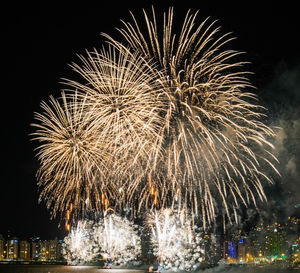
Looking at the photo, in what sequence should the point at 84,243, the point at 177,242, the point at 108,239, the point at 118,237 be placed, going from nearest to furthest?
1. the point at 177,242
2. the point at 118,237
3. the point at 108,239
4. the point at 84,243

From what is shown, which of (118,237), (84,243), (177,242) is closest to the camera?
(177,242)

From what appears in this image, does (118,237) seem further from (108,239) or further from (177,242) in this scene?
(177,242)

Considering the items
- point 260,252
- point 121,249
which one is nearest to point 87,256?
point 121,249

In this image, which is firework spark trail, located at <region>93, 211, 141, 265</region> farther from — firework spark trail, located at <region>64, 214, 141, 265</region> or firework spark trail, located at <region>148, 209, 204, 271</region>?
firework spark trail, located at <region>148, 209, 204, 271</region>

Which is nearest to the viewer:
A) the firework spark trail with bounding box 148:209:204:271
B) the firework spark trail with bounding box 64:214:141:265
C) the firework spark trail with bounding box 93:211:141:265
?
the firework spark trail with bounding box 148:209:204:271

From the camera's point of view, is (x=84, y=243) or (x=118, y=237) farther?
(x=84, y=243)

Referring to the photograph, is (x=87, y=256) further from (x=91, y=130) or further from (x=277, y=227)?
(x=277, y=227)

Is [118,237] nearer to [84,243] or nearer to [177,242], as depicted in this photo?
[84,243]

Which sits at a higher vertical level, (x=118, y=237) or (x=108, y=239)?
(x=118, y=237)

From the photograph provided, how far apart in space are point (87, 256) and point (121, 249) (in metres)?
8.96

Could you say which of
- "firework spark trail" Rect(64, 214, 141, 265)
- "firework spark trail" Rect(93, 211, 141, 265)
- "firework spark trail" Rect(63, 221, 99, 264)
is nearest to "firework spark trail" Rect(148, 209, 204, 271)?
"firework spark trail" Rect(93, 211, 141, 265)

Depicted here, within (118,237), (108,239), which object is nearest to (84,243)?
(108,239)

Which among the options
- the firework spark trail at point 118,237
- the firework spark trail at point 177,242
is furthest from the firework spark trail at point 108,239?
the firework spark trail at point 177,242

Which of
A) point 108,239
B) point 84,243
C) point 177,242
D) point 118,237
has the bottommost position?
point 177,242
